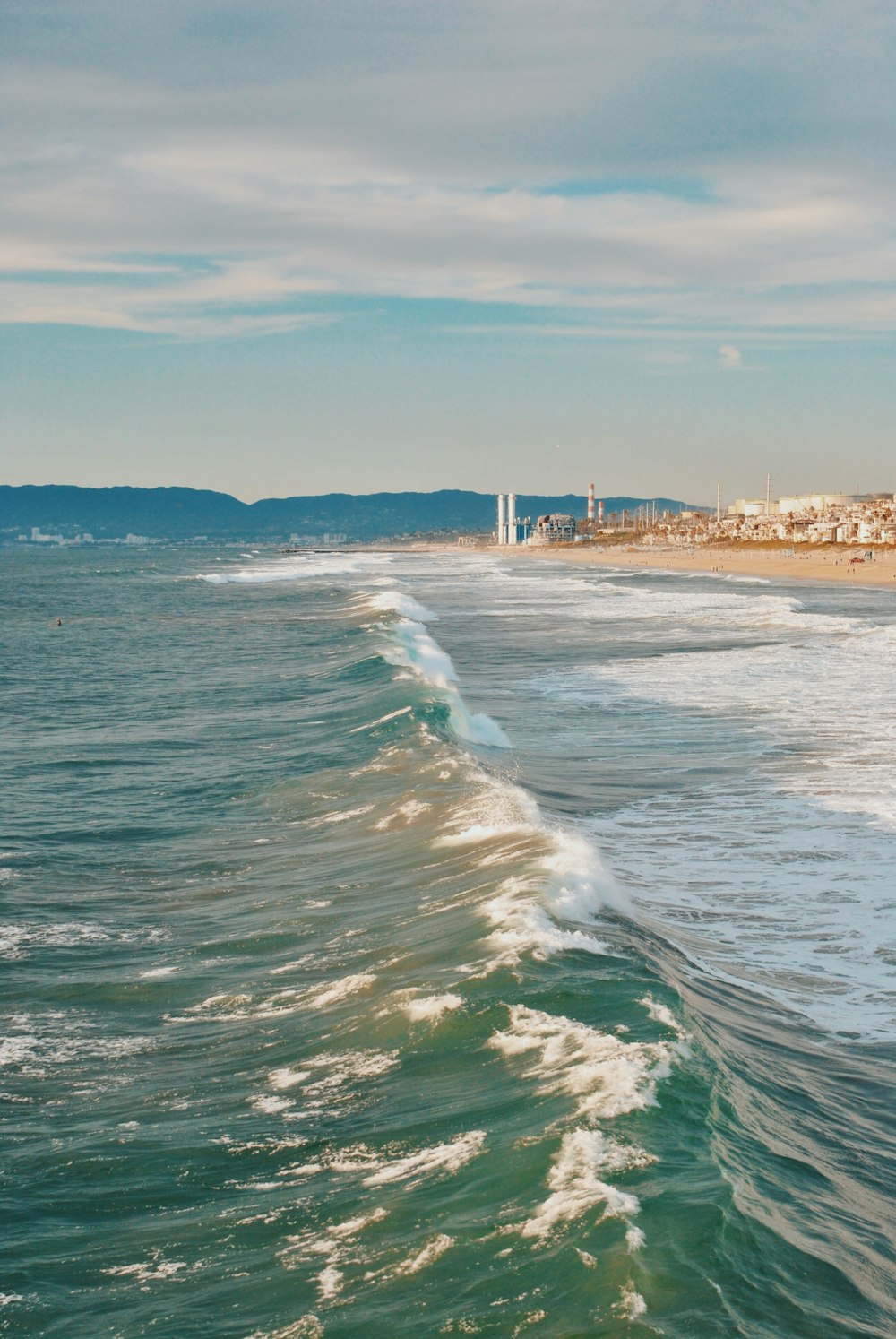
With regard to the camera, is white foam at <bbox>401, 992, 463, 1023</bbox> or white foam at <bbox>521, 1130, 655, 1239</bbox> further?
white foam at <bbox>401, 992, 463, 1023</bbox>

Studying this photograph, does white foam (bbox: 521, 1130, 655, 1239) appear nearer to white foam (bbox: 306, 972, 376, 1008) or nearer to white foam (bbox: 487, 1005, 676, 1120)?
white foam (bbox: 487, 1005, 676, 1120)

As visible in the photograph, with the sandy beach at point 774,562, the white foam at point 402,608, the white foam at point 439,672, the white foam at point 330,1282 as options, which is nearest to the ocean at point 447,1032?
the white foam at point 330,1282

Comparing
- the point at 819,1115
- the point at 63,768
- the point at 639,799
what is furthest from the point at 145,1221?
the point at 63,768

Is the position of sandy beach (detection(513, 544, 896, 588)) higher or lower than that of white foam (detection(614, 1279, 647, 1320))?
higher

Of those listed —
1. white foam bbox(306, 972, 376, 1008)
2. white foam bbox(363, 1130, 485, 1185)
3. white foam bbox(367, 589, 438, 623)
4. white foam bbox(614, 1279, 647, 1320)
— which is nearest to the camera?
white foam bbox(614, 1279, 647, 1320)

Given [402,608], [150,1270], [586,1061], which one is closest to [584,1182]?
[586,1061]

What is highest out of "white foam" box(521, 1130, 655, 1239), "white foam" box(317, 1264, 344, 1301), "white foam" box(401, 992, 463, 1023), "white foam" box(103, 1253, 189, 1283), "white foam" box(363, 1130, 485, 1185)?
"white foam" box(521, 1130, 655, 1239)

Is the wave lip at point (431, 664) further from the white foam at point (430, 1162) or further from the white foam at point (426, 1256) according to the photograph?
the white foam at point (426, 1256)

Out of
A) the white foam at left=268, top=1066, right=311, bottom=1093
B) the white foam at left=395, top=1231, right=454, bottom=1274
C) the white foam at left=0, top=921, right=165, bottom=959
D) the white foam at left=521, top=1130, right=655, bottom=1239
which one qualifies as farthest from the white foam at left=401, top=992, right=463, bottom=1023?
the white foam at left=0, top=921, right=165, bottom=959
